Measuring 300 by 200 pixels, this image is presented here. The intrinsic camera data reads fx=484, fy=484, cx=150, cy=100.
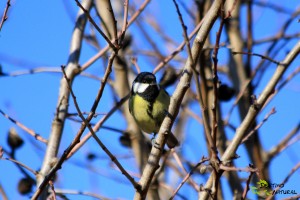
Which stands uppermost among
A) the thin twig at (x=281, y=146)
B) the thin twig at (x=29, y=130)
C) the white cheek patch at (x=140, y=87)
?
the white cheek patch at (x=140, y=87)

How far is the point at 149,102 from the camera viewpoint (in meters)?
3.19

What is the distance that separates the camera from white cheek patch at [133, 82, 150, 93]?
10.5 feet

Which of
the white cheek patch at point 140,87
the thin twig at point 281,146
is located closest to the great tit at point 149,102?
the white cheek patch at point 140,87

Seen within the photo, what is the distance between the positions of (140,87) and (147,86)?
0.05 metres

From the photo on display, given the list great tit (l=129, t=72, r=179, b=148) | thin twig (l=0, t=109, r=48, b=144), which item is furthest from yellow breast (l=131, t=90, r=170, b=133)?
thin twig (l=0, t=109, r=48, b=144)

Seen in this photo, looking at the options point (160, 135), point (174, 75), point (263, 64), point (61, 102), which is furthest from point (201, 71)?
point (160, 135)

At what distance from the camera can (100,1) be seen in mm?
4027

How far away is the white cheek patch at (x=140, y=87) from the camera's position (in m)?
3.19

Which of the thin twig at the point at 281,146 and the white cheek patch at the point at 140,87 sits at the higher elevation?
the white cheek patch at the point at 140,87

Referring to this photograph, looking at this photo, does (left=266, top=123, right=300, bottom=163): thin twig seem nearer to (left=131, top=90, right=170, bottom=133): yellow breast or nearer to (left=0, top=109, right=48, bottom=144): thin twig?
(left=131, top=90, right=170, bottom=133): yellow breast

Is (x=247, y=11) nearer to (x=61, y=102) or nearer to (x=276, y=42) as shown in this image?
(x=276, y=42)

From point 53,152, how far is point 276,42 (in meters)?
1.85

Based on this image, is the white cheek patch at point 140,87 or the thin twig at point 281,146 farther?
the thin twig at point 281,146

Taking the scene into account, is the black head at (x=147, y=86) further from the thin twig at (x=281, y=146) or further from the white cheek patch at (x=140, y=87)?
the thin twig at (x=281, y=146)
